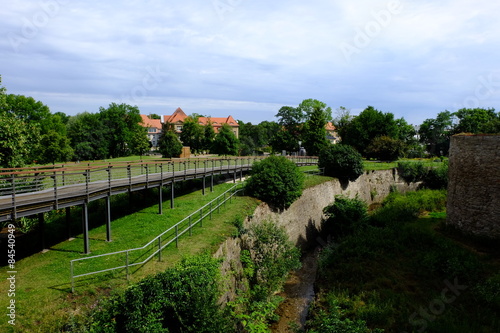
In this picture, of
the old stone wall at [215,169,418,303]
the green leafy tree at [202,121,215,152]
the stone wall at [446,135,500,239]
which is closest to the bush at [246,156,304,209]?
the old stone wall at [215,169,418,303]

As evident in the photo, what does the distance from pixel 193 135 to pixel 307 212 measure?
144 feet

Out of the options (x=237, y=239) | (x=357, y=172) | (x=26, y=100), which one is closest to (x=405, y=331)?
(x=237, y=239)

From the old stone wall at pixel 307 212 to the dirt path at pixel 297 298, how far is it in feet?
6.85

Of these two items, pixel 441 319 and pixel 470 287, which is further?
pixel 470 287

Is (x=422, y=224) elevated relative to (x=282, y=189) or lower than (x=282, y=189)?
lower

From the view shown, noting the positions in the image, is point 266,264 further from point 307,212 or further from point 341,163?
point 341,163

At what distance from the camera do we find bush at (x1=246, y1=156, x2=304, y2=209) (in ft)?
64.1

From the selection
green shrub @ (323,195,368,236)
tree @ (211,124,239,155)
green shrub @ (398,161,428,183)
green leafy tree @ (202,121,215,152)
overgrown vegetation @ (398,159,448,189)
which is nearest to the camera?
green shrub @ (323,195,368,236)

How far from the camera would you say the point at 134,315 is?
7.38m

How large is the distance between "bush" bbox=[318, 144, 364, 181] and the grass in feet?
43.0

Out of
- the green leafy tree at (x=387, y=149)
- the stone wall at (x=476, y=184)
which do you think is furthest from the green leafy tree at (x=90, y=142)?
the stone wall at (x=476, y=184)

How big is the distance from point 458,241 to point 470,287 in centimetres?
562

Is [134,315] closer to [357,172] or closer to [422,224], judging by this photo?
[422,224]

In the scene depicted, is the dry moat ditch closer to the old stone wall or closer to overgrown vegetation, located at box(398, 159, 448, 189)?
the old stone wall
